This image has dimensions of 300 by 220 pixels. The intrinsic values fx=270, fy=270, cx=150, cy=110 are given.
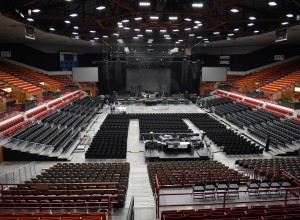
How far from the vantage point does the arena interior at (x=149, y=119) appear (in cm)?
905

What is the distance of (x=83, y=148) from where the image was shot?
19.5 metres

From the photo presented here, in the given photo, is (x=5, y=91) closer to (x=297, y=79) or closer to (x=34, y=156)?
(x=34, y=156)

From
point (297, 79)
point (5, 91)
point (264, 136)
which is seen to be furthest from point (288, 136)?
point (5, 91)

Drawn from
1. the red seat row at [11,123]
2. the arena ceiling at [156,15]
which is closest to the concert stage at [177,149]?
the arena ceiling at [156,15]

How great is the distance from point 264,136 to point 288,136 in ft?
6.14

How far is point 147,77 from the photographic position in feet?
156

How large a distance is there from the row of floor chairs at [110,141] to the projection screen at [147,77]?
19919 mm

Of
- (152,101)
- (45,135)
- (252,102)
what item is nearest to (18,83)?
(45,135)

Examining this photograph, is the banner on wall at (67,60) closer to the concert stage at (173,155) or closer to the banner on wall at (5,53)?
the banner on wall at (5,53)

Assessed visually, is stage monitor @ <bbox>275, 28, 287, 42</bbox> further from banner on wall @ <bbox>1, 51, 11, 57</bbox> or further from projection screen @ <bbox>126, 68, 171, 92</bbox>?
banner on wall @ <bbox>1, 51, 11, 57</bbox>

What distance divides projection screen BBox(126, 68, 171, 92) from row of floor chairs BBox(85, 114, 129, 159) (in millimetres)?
19919

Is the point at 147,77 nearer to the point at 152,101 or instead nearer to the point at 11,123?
the point at 152,101

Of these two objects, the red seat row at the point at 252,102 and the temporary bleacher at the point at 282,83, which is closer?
the red seat row at the point at 252,102

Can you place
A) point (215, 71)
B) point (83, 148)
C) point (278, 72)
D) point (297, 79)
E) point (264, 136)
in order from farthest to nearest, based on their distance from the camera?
point (215, 71) < point (278, 72) < point (297, 79) < point (264, 136) < point (83, 148)
